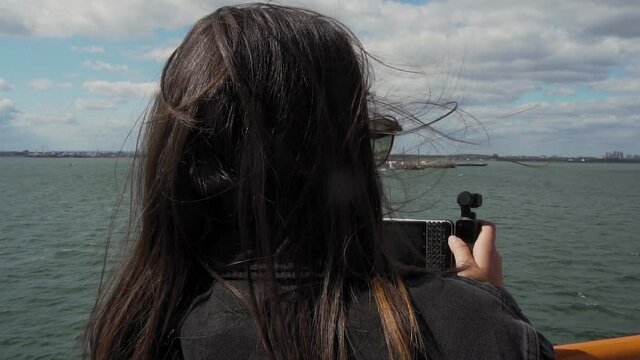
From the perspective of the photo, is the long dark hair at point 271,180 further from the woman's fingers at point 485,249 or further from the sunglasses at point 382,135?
the woman's fingers at point 485,249

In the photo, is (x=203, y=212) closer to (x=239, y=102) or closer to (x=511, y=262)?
(x=239, y=102)

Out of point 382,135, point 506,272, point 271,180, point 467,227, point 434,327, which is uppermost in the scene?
point 382,135

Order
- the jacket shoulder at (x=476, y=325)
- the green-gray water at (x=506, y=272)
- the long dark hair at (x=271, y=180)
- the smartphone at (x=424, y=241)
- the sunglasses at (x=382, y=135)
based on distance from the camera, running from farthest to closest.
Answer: the green-gray water at (x=506, y=272), the smartphone at (x=424, y=241), the sunglasses at (x=382, y=135), the long dark hair at (x=271, y=180), the jacket shoulder at (x=476, y=325)

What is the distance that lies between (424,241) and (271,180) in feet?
2.46

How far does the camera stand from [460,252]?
1706 millimetres

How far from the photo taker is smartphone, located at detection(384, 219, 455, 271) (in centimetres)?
185

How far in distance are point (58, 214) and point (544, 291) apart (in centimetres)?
1965

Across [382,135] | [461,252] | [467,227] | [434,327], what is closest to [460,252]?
[461,252]

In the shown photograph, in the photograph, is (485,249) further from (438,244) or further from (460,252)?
(438,244)

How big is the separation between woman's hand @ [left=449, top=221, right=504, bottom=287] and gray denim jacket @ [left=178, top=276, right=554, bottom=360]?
1.02 feet

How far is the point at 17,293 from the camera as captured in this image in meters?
11.7

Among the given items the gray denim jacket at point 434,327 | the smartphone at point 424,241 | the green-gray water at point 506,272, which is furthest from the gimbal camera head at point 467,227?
the gray denim jacket at point 434,327

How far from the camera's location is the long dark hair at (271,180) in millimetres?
1316

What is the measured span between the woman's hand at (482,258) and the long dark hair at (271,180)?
1.05 ft
